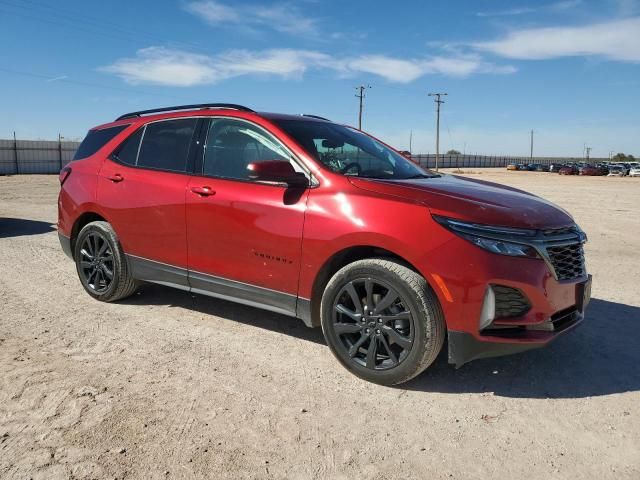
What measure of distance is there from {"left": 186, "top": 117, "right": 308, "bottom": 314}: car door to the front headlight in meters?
1.06

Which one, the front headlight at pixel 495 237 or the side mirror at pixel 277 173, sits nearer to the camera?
the front headlight at pixel 495 237

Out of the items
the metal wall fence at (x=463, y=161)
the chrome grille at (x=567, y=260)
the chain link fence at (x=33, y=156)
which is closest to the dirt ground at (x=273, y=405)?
the chrome grille at (x=567, y=260)

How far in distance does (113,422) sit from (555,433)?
2393mm

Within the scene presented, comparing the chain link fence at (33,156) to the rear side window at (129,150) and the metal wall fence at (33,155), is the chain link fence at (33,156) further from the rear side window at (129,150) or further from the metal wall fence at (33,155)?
the rear side window at (129,150)

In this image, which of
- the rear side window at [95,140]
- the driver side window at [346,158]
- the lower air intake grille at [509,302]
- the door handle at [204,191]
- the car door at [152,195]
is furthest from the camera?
the rear side window at [95,140]

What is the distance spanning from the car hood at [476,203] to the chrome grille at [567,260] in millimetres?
155

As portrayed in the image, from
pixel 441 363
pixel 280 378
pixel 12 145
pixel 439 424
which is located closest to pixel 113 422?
pixel 280 378

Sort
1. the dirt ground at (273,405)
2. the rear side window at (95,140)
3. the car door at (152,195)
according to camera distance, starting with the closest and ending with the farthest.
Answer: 1. the dirt ground at (273,405)
2. the car door at (152,195)
3. the rear side window at (95,140)

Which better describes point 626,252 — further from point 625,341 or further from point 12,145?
point 12,145

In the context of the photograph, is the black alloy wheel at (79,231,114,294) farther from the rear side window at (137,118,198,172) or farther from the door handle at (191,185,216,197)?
the door handle at (191,185,216,197)

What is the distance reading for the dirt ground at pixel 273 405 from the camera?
8.38 ft

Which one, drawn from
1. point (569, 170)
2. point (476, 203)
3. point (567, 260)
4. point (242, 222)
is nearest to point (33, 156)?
point (242, 222)

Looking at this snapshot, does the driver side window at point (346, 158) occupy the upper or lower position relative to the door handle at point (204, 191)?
upper

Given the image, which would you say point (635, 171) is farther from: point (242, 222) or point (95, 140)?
point (242, 222)
